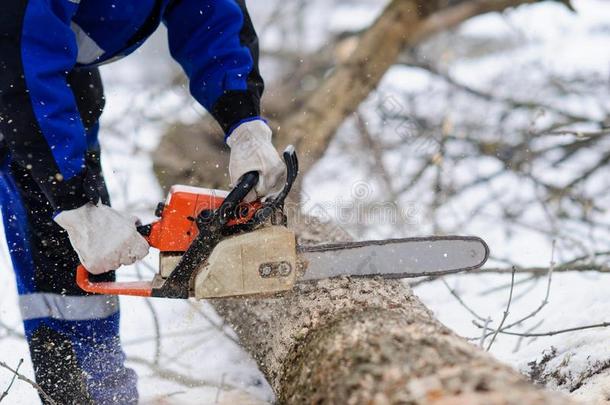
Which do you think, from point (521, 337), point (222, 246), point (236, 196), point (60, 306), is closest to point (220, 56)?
point (236, 196)

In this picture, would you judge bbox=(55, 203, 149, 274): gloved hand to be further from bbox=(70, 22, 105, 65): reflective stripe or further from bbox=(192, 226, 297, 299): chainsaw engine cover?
bbox=(70, 22, 105, 65): reflective stripe

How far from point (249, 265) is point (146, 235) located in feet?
1.07

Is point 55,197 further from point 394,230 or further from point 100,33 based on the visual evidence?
point 394,230

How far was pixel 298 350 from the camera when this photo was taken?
1.81 m

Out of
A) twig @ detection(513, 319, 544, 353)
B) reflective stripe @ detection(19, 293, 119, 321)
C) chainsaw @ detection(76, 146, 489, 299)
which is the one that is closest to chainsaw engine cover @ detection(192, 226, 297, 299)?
chainsaw @ detection(76, 146, 489, 299)

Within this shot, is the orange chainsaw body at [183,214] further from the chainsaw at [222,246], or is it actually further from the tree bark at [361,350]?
the tree bark at [361,350]

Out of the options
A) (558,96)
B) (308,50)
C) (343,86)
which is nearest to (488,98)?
(558,96)

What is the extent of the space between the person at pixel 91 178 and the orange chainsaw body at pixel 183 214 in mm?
67

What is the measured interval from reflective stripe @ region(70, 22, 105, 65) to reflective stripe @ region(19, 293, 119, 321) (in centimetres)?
82

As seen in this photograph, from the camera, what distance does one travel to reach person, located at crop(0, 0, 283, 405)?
177cm

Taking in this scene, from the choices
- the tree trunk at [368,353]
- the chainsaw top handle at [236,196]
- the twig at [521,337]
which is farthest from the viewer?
the twig at [521,337]

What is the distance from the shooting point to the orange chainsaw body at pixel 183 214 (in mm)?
1779

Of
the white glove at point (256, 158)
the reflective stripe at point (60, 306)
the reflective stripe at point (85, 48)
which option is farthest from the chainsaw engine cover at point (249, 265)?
the reflective stripe at point (85, 48)

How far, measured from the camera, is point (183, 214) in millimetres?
1787
